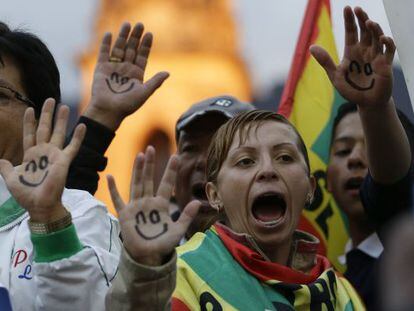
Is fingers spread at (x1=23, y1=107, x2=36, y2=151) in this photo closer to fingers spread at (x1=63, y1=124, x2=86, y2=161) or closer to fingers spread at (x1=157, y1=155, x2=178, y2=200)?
fingers spread at (x1=63, y1=124, x2=86, y2=161)

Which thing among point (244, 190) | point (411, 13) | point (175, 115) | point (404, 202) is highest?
point (411, 13)

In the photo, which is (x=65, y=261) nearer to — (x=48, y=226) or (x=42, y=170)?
(x=48, y=226)

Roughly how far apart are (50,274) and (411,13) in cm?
118

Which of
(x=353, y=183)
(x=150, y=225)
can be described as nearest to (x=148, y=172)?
(x=150, y=225)

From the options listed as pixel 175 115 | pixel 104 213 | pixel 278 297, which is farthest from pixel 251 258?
pixel 175 115

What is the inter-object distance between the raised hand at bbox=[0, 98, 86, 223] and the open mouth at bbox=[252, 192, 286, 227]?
625mm

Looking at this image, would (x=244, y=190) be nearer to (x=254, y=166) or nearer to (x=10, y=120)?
(x=254, y=166)

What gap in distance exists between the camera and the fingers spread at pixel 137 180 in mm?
2936

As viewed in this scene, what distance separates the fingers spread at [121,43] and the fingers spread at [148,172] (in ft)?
3.11

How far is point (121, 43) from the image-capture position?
3883mm

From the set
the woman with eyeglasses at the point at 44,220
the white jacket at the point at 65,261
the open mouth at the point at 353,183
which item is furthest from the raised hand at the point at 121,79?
the open mouth at the point at 353,183

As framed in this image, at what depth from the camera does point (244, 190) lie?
3473mm

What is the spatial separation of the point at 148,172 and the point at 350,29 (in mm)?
892

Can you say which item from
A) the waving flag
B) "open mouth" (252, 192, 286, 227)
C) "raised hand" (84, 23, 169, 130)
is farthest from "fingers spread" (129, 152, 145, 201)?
the waving flag
